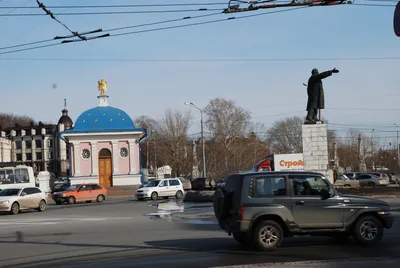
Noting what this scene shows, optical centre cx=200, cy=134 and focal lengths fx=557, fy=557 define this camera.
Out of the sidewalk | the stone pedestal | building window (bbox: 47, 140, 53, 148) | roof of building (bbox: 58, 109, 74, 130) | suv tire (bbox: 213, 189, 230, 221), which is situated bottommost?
the sidewalk

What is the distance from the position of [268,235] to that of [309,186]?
150 centimetres

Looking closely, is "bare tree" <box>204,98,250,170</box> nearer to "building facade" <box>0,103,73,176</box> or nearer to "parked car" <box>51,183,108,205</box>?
"parked car" <box>51,183,108,205</box>

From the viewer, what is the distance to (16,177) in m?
40.0

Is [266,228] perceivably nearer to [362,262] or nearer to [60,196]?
[362,262]

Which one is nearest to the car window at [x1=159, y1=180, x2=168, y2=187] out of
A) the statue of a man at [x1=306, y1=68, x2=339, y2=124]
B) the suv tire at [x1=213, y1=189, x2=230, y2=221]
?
the statue of a man at [x1=306, y1=68, x2=339, y2=124]

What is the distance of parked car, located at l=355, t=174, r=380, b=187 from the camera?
172ft

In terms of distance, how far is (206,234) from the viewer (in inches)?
633

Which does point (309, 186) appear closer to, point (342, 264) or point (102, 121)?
point (342, 264)

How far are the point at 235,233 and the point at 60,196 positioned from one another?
29.7 m

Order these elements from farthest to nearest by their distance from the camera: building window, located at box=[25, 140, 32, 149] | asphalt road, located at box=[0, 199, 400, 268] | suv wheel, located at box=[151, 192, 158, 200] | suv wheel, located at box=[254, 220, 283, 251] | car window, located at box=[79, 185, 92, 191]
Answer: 1. building window, located at box=[25, 140, 32, 149]
2. car window, located at box=[79, 185, 92, 191]
3. suv wheel, located at box=[151, 192, 158, 200]
4. suv wheel, located at box=[254, 220, 283, 251]
5. asphalt road, located at box=[0, 199, 400, 268]

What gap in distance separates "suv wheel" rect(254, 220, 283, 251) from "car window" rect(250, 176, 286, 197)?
648 millimetres

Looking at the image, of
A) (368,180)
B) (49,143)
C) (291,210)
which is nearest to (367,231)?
(291,210)

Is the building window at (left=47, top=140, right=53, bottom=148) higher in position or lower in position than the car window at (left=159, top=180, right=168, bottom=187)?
higher

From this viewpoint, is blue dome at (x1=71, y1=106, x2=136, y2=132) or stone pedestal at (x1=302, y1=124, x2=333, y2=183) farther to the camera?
blue dome at (x1=71, y1=106, x2=136, y2=132)
